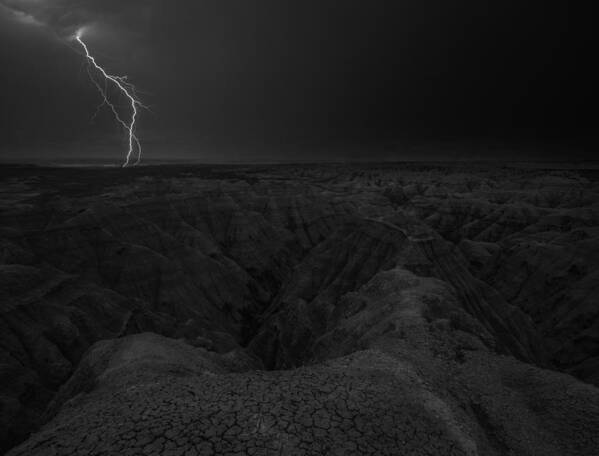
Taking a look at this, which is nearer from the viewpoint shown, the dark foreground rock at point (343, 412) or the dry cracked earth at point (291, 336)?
the dark foreground rock at point (343, 412)

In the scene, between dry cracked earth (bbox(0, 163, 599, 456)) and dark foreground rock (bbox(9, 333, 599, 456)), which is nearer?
dark foreground rock (bbox(9, 333, 599, 456))

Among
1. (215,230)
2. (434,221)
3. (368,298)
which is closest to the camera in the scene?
(368,298)

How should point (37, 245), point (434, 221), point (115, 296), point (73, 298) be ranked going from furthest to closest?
point (434, 221)
point (37, 245)
point (115, 296)
point (73, 298)

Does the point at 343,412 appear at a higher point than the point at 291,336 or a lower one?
Answer: higher

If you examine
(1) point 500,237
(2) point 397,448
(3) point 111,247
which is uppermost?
(2) point 397,448

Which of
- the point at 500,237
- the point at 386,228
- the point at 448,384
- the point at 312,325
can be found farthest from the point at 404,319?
the point at 500,237

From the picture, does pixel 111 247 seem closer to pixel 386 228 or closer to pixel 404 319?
pixel 386 228

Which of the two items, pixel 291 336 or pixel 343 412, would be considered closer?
pixel 343 412

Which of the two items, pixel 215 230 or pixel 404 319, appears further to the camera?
pixel 215 230
